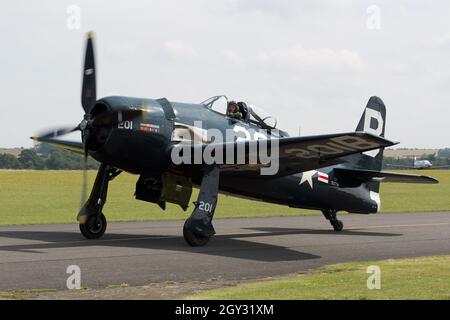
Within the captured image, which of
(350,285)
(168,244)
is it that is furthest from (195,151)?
(350,285)

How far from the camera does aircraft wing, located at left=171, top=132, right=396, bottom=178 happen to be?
12812mm

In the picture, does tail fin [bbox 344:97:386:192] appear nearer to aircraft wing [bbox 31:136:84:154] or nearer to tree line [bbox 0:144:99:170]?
aircraft wing [bbox 31:136:84:154]

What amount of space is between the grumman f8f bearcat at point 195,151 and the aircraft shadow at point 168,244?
21.7 inches

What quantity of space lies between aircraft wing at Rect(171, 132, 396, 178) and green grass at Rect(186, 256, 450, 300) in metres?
2.37

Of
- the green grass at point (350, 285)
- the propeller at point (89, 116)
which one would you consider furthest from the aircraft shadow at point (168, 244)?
the green grass at point (350, 285)

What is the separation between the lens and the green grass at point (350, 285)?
28.3 ft

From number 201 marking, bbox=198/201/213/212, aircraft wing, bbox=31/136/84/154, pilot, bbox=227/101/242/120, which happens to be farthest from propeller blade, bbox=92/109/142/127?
aircraft wing, bbox=31/136/84/154

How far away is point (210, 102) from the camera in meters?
16.2

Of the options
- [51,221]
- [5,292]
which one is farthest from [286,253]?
[51,221]

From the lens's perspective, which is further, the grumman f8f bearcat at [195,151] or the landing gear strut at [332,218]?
the landing gear strut at [332,218]

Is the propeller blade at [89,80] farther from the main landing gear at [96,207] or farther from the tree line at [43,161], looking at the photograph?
the tree line at [43,161]

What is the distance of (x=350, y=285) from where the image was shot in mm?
9484

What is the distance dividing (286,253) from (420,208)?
1979cm

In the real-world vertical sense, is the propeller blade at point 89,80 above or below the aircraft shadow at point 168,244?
above
